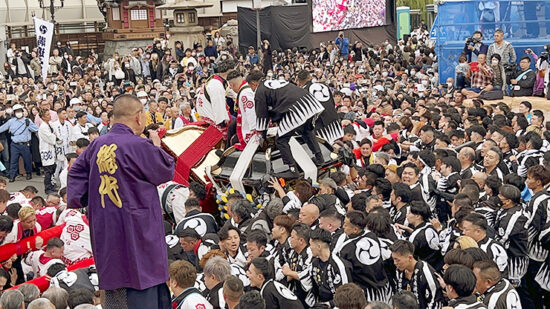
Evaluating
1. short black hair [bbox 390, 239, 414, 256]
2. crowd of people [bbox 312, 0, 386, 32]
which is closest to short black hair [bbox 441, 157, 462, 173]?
short black hair [bbox 390, 239, 414, 256]

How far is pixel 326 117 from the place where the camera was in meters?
10.0

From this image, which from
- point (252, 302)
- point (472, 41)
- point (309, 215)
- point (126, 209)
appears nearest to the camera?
point (126, 209)

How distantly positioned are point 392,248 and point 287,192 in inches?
106

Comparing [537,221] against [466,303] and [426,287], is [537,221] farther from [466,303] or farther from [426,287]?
[466,303]

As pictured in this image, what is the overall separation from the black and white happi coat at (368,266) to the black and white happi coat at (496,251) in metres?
0.82

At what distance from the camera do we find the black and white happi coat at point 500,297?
19.0 ft

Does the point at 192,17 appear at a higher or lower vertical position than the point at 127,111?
higher

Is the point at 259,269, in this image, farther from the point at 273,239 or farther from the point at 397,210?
the point at 397,210

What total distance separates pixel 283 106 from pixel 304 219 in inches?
74.5

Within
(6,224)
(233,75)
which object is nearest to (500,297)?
(6,224)

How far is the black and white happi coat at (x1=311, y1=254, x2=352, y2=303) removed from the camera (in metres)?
6.40

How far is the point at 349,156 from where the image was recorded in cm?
Answer: 991

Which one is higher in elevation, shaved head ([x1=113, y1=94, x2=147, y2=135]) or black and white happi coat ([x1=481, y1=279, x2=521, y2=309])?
shaved head ([x1=113, y1=94, x2=147, y2=135])

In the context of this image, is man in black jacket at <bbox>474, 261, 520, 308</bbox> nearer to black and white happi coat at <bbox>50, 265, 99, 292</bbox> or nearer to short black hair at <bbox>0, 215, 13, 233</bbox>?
black and white happi coat at <bbox>50, 265, 99, 292</bbox>
